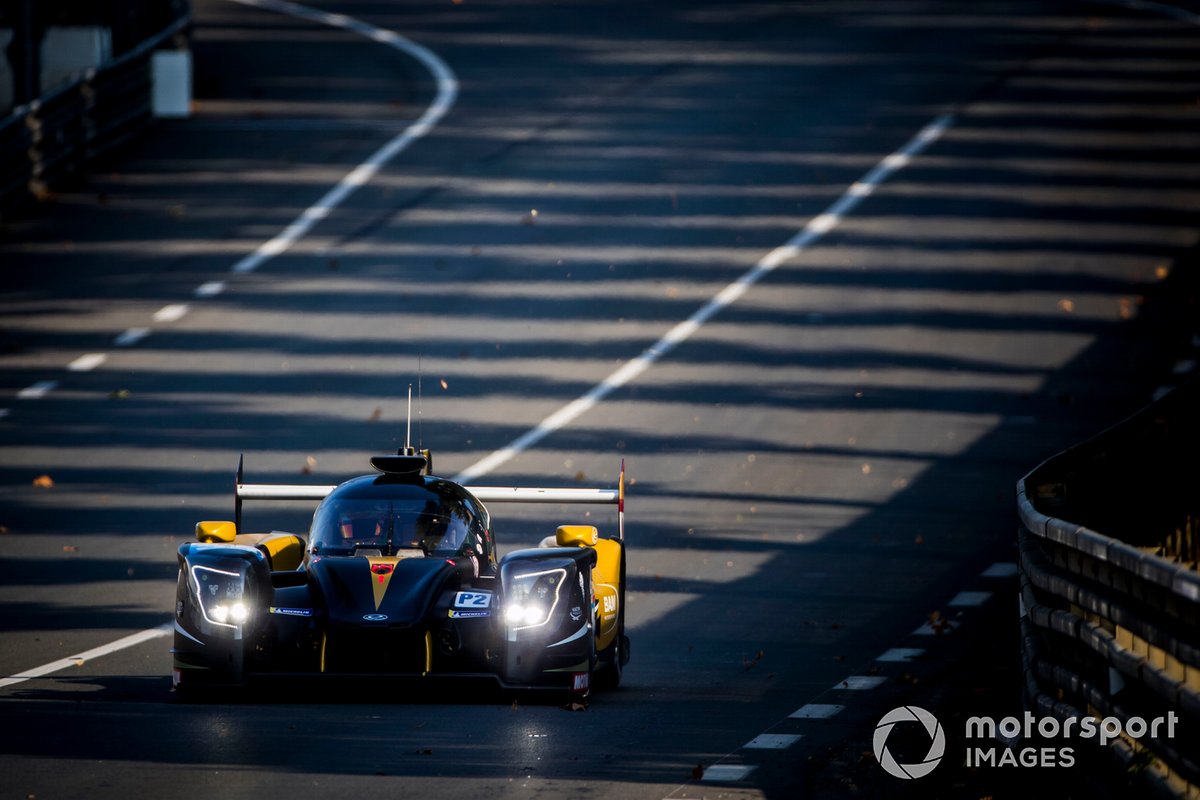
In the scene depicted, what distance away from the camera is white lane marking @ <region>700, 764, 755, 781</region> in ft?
31.9

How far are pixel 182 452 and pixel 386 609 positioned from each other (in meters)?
10.5

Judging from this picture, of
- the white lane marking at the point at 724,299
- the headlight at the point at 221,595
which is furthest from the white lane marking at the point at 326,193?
the white lane marking at the point at 724,299

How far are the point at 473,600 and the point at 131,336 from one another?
15010mm

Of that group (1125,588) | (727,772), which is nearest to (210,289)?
(727,772)

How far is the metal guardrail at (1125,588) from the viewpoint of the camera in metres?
8.20

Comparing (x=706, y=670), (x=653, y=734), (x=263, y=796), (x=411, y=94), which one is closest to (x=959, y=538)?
(x=706, y=670)

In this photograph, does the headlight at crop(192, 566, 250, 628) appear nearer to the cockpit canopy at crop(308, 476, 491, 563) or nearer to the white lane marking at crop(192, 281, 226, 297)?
the cockpit canopy at crop(308, 476, 491, 563)

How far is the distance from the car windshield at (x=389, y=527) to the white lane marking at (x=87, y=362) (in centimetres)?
1231

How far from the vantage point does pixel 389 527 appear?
12.6 m

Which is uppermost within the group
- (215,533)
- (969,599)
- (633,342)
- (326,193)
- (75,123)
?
(75,123)

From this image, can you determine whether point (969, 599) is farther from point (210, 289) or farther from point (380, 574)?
point (210, 289)

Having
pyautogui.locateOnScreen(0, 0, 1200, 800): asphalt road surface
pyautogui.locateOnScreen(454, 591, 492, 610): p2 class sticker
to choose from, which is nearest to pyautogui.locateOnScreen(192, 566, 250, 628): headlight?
pyautogui.locateOnScreen(0, 0, 1200, 800): asphalt road surface

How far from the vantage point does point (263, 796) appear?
8969 millimetres

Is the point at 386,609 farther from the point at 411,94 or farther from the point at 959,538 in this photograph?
the point at 411,94
